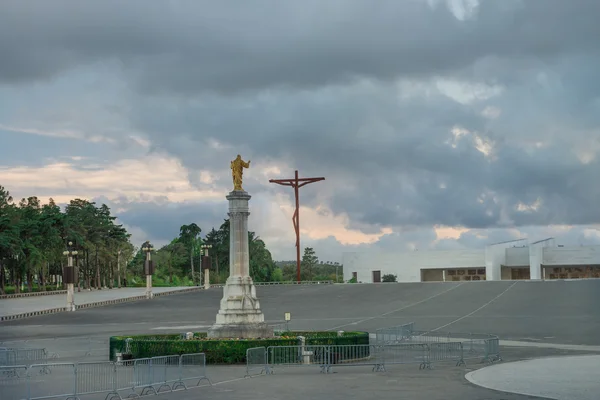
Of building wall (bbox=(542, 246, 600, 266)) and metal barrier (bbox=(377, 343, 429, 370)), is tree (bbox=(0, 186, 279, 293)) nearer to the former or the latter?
building wall (bbox=(542, 246, 600, 266))

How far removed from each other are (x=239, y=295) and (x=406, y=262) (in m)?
104

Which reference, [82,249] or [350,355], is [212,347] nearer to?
[350,355]

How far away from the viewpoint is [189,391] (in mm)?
25906

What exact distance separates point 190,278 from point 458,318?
13496cm

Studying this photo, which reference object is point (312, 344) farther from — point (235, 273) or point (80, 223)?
point (80, 223)

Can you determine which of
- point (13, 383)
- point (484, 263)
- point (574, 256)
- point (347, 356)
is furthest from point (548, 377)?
point (574, 256)

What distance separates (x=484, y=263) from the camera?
5384 inches

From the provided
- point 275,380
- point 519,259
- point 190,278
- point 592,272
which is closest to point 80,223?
point 190,278

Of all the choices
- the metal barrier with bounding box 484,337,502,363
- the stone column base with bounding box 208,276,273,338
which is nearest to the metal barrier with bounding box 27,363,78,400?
the stone column base with bounding box 208,276,273,338

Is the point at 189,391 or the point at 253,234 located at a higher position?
A: the point at 253,234

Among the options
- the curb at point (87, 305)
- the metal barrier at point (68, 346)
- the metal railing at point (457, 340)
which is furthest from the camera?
the curb at point (87, 305)

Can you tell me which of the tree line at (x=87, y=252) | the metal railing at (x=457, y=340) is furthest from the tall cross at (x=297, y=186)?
the metal railing at (x=457, y=340)

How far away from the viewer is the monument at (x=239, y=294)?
3859 centimetres

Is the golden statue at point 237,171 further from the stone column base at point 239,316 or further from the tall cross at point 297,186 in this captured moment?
the tall cross at point 297,186
